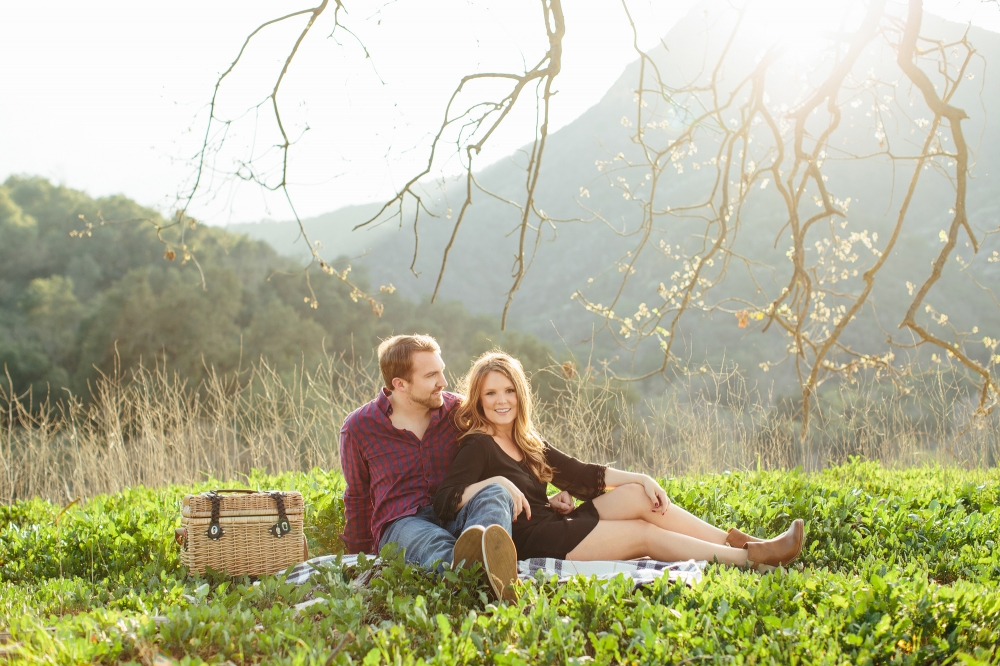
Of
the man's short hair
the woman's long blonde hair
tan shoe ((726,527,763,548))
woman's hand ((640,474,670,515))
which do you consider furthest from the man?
tan shoe ((726,527,763,548))

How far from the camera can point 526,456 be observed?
326cm

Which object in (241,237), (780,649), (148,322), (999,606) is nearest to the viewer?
(780,649)

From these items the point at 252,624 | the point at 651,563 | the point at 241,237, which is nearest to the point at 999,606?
the point at 651,563

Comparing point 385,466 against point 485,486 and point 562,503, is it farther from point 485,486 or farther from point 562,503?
point 562,503

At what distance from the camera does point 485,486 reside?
2850 mm

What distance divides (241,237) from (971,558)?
18.4m

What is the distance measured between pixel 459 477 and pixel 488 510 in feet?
1.23

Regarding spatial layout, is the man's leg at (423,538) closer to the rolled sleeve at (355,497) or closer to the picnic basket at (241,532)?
the rolled sleeve at (355,497)

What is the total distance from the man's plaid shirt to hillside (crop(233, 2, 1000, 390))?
445 inches

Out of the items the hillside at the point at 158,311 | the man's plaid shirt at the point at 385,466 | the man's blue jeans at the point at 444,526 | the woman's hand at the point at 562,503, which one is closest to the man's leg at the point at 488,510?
the man's blue jeans at the point at 444,526

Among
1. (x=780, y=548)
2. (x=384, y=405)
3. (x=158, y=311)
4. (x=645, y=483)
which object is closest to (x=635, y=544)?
(x=645, y=483)

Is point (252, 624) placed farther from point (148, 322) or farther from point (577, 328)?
point (577, 328)

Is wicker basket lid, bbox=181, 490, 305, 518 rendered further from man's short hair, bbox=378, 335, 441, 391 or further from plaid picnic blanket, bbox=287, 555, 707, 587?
man's short hair, bbox=378, 335, 441, 391

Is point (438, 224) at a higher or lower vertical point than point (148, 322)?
higher
